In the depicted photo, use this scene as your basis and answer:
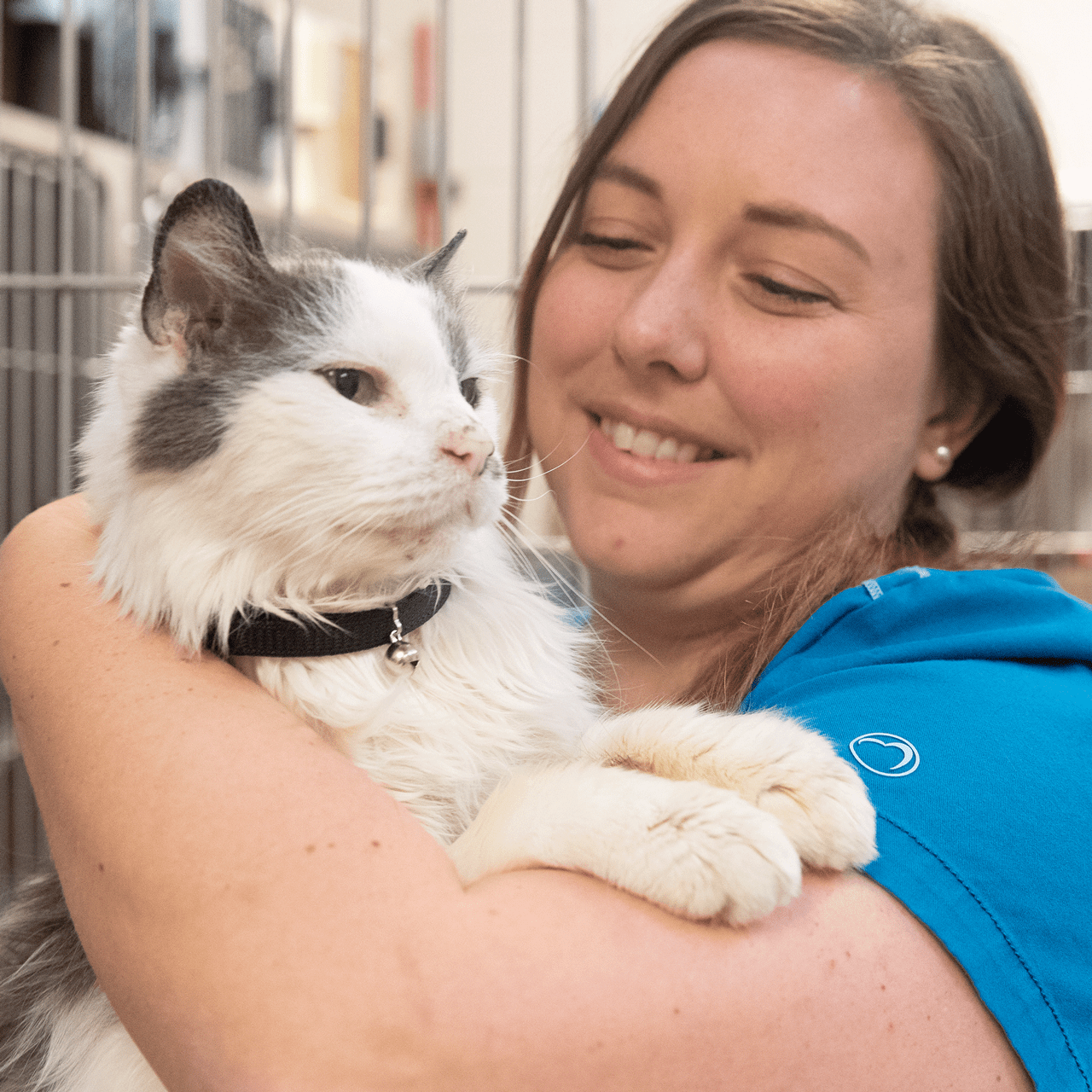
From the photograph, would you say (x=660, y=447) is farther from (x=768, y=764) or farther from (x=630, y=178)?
(x=768, y=764)

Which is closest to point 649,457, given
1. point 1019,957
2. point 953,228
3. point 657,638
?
point 657,638

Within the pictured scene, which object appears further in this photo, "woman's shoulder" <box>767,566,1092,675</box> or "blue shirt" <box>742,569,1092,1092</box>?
"woman's shoulder" <box>767,566,1092,675</box>

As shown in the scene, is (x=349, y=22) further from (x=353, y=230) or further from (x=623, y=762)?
(x=623, y=762)

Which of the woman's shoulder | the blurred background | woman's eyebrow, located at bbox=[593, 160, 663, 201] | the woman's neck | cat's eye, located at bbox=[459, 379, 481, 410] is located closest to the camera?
the woman's shoulder

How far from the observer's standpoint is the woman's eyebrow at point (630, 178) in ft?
3.26

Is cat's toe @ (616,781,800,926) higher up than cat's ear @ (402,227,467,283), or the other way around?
cat's ear @ (402,227,467,283)

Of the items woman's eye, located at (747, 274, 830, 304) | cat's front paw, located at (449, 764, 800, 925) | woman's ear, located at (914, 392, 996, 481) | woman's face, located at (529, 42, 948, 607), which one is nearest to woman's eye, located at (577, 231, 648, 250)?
woman's face, located at (529, 42, 948, 607)

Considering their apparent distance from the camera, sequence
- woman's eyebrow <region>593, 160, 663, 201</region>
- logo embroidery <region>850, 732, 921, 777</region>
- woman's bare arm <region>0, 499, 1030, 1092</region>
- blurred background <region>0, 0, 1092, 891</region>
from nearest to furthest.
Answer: woman's bare arm <region>0, 499, 1030, 1092</region> → logo embroidery <region>850, 732, 921, 777</region> → woman's eyebrow <region>593, 160, 663, 201</region> → blurred background <region>0, 0, 1092, 891</region>

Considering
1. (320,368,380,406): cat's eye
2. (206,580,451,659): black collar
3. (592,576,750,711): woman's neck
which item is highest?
(320,368,380,406): cat's eye

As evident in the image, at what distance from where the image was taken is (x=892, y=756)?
2.09 ft

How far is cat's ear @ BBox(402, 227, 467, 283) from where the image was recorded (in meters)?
0.91

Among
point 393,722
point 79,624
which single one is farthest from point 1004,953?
point 79,624

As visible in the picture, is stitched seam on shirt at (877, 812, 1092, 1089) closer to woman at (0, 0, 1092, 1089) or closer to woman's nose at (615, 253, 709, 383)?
woman at (0, 0, 1092, 1089)

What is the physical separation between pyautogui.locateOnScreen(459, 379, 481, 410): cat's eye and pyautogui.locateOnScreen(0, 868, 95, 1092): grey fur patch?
539 millimetres
